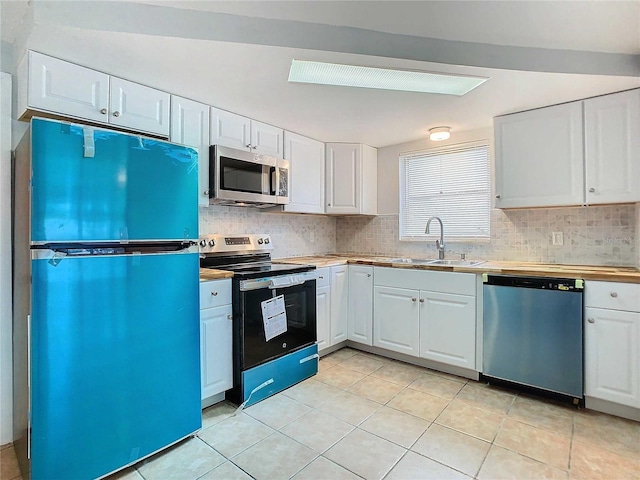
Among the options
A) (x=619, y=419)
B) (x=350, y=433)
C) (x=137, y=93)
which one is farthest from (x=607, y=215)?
(x=137, y=93)

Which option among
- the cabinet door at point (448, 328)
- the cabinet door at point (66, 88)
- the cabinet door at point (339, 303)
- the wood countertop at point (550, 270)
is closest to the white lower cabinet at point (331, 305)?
the cabinet door at point (339, 303)

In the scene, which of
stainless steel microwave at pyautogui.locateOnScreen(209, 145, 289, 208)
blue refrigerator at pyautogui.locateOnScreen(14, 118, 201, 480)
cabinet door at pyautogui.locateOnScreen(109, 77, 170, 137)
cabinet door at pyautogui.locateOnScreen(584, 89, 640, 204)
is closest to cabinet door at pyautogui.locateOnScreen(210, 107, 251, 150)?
stainless steel microwave at pyautogui.locateOnScreen(209, 145, 289, 208)

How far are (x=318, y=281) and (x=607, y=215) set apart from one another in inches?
91.6

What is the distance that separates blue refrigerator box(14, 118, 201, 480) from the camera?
1.42 meters

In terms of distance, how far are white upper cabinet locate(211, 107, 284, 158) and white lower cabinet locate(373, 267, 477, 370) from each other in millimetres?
1487

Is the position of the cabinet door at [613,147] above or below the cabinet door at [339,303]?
above

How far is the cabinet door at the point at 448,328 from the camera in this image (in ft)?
8.62

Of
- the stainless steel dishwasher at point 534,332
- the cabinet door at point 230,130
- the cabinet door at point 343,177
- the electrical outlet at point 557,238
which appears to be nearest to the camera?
the stainless steel dishwasher at point 534,332

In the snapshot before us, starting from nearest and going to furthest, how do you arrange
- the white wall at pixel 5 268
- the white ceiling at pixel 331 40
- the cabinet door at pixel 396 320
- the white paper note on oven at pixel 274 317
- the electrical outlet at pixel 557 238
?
the white ceiling at pixel 331 40, the white wall at pixel 5 268, the white paper note on oven at pixel 274 317, the electrical outlet at pixel 557 238, the cabinet door at pixel 396 320

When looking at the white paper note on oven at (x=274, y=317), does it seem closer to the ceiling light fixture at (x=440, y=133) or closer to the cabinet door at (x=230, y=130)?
the cabinet door at (x=230, y=130)

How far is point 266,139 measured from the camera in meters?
2.94

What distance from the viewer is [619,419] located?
212 cm

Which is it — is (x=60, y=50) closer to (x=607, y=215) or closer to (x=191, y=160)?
(x=191, y=160)

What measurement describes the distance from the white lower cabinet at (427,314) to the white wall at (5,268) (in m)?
2.59
